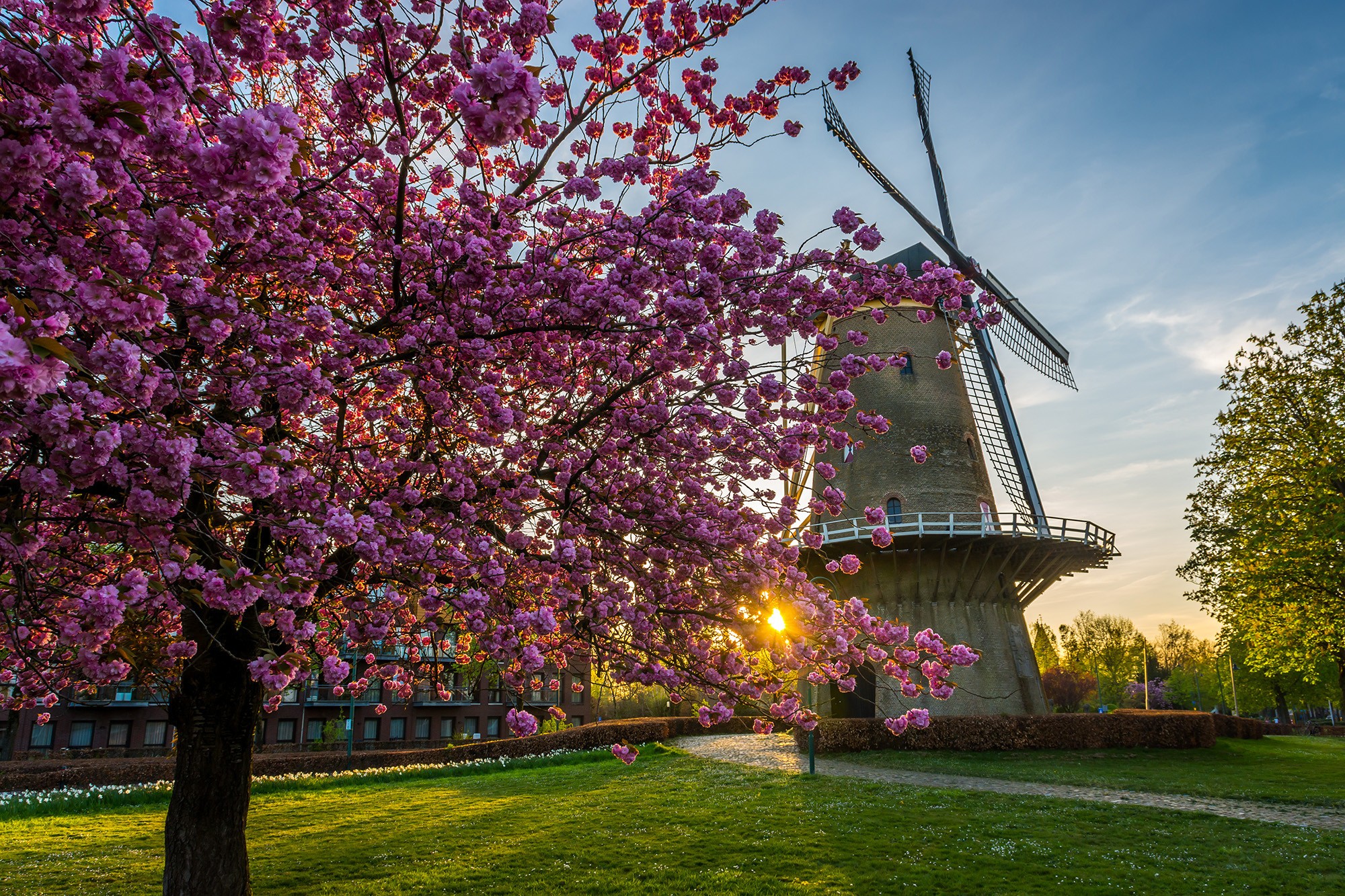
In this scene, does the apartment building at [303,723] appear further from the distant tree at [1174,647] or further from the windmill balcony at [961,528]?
the distant tree at [1174,647]

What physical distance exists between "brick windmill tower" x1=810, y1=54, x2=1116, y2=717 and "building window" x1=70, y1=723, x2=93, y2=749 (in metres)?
41.4

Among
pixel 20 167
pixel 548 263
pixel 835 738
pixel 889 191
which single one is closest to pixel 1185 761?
pixel 835 738

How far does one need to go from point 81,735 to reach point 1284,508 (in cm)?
5717

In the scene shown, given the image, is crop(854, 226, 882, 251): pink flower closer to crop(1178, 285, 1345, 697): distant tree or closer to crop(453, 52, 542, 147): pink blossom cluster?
crop(453, 52, 542, 147): pink blossom cluster

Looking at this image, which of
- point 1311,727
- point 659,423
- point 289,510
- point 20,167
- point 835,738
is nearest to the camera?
point 20,167

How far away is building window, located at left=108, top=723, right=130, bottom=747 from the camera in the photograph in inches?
1710

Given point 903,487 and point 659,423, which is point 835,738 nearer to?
point 903,487

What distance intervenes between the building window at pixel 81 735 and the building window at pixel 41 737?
2.83ft

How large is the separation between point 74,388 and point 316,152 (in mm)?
4245

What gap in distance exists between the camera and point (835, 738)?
25.7 m

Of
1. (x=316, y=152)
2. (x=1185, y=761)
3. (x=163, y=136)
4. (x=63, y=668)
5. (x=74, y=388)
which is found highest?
(x=316, y=152)

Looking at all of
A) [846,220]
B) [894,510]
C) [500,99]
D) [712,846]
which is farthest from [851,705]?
[500,99]

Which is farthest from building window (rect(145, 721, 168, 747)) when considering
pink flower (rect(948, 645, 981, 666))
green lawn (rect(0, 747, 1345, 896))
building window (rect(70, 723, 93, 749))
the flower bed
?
pink flower (rect(948, 645, 981, 666))

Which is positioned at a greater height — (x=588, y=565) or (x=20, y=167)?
(x=20, y=167)
